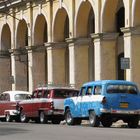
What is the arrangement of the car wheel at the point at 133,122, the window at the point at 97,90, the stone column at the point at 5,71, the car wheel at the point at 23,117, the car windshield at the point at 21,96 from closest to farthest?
the window at the point at 97,90 < the car wheel at the point at 133,122 < the car wheel at the point at 23,117 < the car windshield at the point at 21,96 < the stone column at the point at 5,71

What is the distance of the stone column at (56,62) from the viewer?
42.8 metres

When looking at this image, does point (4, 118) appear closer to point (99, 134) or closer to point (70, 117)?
point (70, 117)

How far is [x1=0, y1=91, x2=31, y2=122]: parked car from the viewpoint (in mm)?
33344

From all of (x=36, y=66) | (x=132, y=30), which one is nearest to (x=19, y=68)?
(x=36, y=66)

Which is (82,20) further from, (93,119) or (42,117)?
(93,119)

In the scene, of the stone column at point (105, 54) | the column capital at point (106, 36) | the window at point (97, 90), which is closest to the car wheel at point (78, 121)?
the window at point (97, 90)

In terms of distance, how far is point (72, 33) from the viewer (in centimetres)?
3969

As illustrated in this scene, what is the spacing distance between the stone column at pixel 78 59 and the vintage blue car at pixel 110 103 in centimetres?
1347

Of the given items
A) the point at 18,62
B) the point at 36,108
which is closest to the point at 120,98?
the point at 36,108

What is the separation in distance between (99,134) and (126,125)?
25.8ft

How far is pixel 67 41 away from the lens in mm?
40188

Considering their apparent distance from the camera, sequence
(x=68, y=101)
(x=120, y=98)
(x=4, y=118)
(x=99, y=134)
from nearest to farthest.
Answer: (x=99, y=134) → (x=120, y=98) → (x=68, y=101) → (x=4, y=118)

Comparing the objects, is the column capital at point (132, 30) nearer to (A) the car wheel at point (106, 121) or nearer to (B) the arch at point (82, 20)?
(B) the arch at point (82, 20)

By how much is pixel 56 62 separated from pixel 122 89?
1832 centimetres
